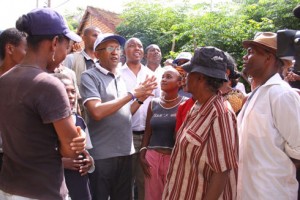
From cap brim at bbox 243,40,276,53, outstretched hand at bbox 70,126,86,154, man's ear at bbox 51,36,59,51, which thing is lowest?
outstretched hand at bbox 70,126,86,154

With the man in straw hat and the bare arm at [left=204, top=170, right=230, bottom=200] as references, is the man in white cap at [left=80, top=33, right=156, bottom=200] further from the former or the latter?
the bare arm at [left=204, top=170, right=230, bottom=200]

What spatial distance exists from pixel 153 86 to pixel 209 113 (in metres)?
1.21

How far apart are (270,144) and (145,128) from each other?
184cm

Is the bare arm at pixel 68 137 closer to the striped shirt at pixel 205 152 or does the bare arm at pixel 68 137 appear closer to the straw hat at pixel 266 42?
the striped shirt at pixel 205 152

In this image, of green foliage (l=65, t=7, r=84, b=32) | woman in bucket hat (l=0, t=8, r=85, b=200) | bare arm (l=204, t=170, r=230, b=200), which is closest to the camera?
woman in bucket hat (l=0, t=8, r=85, b=200)

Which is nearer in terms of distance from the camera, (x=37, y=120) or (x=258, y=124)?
(x=37, y=120)

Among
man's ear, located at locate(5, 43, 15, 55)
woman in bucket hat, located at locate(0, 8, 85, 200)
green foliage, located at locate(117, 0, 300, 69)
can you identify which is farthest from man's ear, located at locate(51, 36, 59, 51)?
green foliage, located at locate(117, 0, 300, 69)

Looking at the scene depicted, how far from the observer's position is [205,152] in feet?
7.78

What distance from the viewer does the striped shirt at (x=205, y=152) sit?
232 cm

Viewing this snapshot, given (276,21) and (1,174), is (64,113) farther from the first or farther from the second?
(276,21)

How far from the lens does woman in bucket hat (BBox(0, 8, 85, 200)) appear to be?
196cm

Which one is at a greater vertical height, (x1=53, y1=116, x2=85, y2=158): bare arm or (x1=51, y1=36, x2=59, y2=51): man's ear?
(x1=51, y1=36, x2=59, y2=51): man's ear

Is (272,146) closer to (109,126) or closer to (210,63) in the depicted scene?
(210,63)

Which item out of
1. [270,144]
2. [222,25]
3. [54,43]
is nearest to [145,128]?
[270,144]
